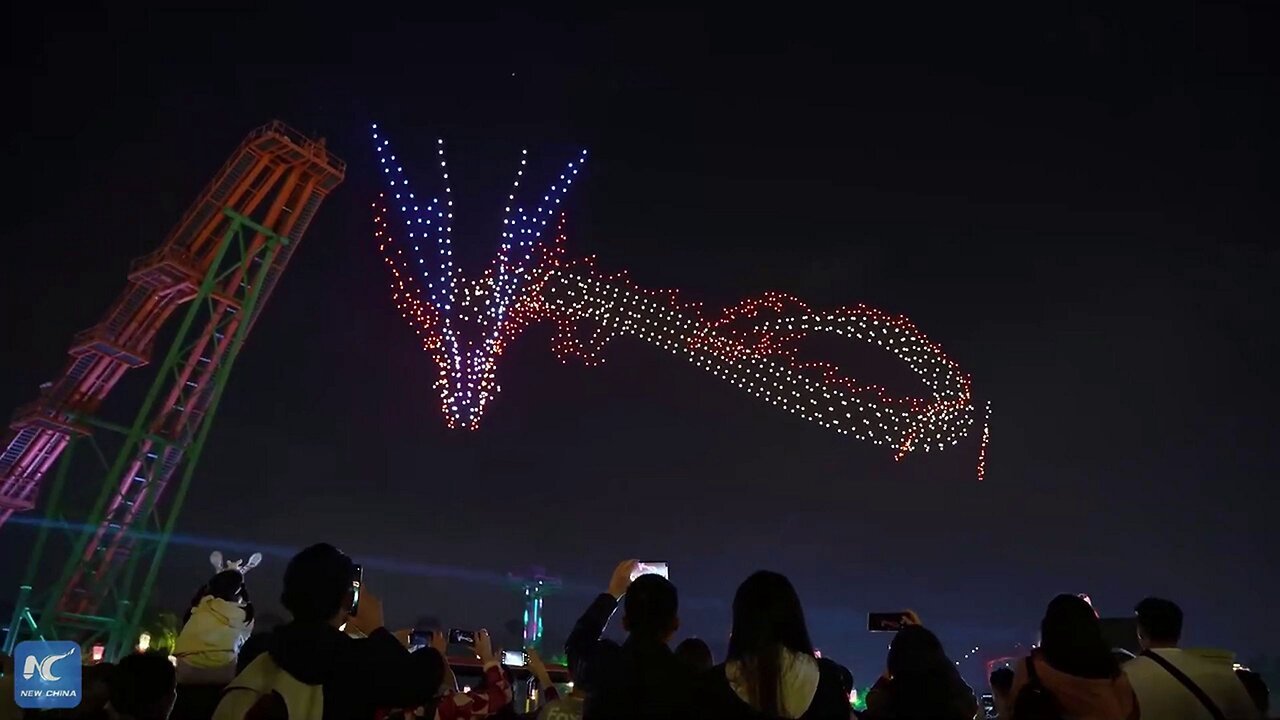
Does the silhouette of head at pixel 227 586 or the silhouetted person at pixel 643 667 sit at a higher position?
the silhouette of head at pixel 227 586

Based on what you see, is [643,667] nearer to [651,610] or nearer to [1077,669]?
[651,610]

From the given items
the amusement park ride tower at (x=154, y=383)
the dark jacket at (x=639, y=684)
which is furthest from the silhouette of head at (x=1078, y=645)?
the amusement park ride tower at (x=154, y=383)

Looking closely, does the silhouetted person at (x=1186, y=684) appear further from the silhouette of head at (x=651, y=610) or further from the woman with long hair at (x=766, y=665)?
the silhouette of head at (x=651, y=610)

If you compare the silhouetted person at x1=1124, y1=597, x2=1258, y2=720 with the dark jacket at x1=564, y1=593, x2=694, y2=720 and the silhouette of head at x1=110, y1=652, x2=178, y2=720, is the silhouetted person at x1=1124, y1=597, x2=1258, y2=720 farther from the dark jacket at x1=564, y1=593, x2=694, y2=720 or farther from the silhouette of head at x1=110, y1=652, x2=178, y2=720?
the silhouette of head at x1=110, y1=652, x2=178, y2=720

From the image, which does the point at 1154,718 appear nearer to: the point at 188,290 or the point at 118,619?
the point at 188,290

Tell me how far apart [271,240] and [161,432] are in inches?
298

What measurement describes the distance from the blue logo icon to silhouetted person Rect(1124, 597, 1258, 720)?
16.5ft

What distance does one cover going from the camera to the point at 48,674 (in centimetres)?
498

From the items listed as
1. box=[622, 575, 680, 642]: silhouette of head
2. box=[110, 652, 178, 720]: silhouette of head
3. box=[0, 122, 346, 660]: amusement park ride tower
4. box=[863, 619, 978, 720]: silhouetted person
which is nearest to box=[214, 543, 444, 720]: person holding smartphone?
box=[110, 652, 178, 720]: silhouette of head

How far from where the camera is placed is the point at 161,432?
3534cm

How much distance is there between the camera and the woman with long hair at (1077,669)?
432 centimetres

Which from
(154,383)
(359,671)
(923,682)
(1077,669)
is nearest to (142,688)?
(359,671)

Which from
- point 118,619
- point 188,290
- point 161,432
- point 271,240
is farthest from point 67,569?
point 271,240

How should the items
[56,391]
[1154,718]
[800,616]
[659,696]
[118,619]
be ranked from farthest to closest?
[118,619], [56,391], [1154,718], [800,616], [659,696]
